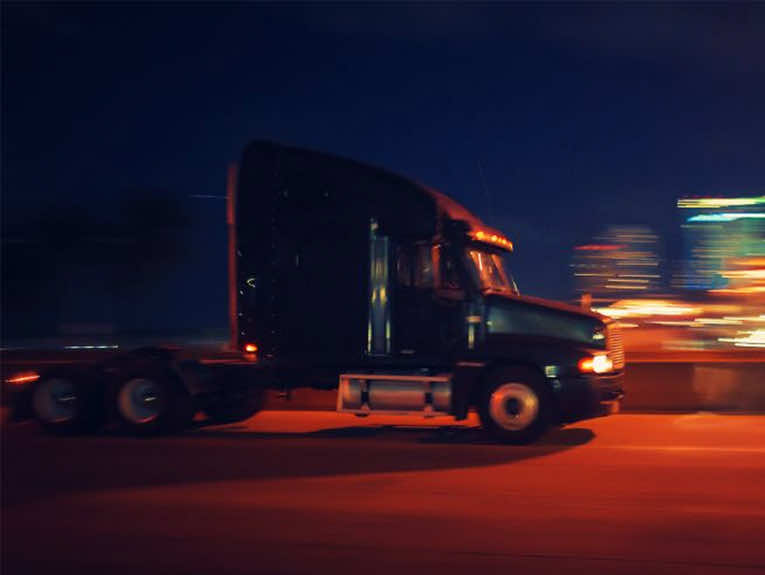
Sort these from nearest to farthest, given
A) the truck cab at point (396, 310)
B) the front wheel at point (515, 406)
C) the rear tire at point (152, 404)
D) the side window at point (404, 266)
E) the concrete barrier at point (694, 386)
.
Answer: the front wheel at point (515, 406) → the truck cab at point (396, 310) → the side window at point (404, 266) → the rear tire at point (152, 404) → the concrete barrier at point (694, 386)

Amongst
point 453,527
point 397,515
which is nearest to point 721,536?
point 453,527

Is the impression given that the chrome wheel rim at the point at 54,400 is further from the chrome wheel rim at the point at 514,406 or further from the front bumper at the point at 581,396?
the front bumper at the point at 581,396

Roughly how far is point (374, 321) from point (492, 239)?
2.02 m

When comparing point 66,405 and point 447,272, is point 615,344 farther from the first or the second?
point 66,405

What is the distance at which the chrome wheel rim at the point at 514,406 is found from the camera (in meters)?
11.5

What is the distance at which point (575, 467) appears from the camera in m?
9.64

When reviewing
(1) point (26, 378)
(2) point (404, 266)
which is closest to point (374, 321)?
(2) point (404, 266)

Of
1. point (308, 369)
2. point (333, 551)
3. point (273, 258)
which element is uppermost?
point (273, 258)

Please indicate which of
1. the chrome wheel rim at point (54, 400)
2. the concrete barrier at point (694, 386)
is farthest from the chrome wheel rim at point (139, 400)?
the concrete barrier at point (694, 386)

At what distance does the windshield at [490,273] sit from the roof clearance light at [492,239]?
6.7 inches

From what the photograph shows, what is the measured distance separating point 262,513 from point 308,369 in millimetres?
4792

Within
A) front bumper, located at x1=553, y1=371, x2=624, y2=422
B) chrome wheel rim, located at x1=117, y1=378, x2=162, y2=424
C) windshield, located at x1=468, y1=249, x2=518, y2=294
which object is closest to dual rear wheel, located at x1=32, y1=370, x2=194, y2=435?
chrome wheel rim, located at x1=117, y1=378, x2=162, y2=424

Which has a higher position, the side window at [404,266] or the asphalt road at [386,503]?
the side window at [404,266]

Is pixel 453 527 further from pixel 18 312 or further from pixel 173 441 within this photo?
pixel 18 312
